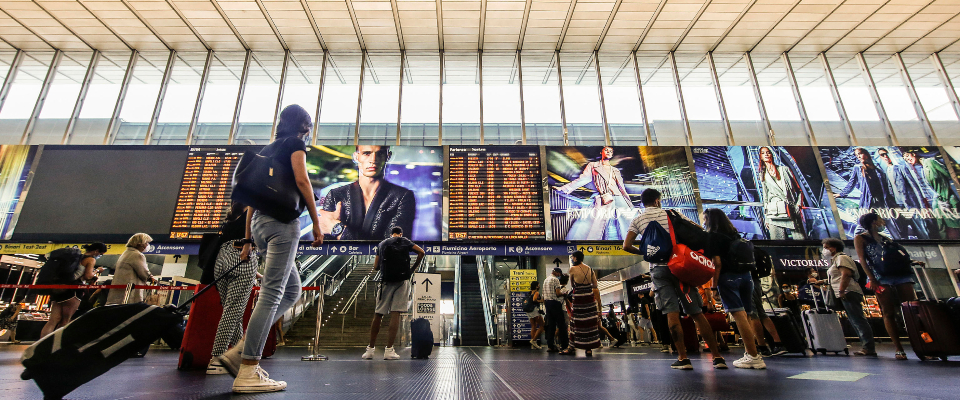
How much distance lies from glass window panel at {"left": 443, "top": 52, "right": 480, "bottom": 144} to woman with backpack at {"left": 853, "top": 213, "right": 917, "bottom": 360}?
23.2 feet

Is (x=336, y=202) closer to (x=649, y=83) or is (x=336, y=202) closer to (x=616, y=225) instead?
(x=616, y=225)

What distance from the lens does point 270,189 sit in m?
1.96

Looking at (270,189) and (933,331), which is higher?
(270,189)

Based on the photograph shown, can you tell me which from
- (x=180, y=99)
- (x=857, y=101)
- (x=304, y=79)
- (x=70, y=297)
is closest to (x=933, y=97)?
(x=857, y=101)

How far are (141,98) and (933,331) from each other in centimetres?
1315

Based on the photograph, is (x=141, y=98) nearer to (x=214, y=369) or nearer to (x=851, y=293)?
(x=214, y=369)

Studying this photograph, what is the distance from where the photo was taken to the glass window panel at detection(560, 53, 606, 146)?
9445 millimetres

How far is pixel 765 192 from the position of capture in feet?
24.7

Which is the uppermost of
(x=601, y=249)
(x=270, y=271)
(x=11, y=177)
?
(x=11, y=177)

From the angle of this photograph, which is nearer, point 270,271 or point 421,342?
point 270,271

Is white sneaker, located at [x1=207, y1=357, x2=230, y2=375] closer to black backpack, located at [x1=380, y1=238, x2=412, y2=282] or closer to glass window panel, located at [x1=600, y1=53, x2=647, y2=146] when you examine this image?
black backpack, located at [x1=380, y1=238, x2=412, y2=282]

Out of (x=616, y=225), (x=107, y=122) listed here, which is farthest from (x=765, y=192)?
(x=107, y=122)

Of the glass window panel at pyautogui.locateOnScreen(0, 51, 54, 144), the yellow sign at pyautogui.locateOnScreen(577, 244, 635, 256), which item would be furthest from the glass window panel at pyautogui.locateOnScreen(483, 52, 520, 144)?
the glass window panel at pyautogui.locateOnScreen(0, 51, 54, 144)

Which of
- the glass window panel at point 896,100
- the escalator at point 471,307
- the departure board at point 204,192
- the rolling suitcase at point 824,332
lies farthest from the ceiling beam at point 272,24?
the glass window panel at point 896,100
